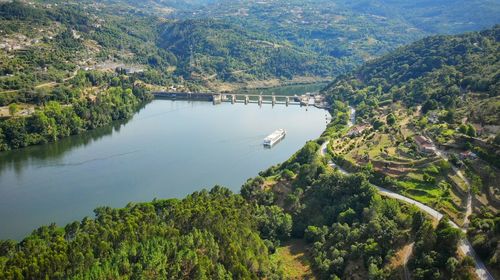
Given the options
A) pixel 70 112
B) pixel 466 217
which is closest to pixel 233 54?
pixel 70 112

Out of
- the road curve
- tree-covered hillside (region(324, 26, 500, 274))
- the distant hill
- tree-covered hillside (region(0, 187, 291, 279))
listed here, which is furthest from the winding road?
the distant hill

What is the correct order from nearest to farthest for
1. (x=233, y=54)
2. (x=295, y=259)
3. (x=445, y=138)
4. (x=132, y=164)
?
1. (x=295, y=259)
2. (x=445, y=138)
3. (x=132, y=164)
4. (x=233, y=54)

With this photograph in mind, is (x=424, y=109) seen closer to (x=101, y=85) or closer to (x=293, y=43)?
(x=101, y=85)

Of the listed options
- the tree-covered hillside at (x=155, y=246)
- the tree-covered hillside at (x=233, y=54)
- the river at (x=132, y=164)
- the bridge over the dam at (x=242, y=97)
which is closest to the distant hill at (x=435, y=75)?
the bridge over the dam at (x=242, y=97)

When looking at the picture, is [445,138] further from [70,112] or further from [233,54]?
[233,54]

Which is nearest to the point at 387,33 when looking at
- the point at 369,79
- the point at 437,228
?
the point at 369,79

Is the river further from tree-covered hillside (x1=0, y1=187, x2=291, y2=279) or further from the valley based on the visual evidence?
tree-covered hillside (x1=0, y1=187, x2=291, y2=279)

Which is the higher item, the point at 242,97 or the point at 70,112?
the point at 70,112
